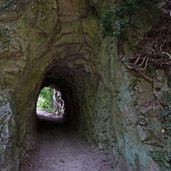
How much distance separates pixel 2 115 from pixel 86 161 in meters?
3.07

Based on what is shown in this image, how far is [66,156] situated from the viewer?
880 cm

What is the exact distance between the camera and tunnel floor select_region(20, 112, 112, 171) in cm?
772

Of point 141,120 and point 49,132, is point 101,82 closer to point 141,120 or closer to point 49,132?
point 141,120

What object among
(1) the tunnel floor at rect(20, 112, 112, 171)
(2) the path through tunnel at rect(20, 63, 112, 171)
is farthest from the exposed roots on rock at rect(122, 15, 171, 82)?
(1) the tunnel floor at rect(20, 112, 112, 171)

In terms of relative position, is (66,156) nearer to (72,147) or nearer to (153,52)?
(72,147)

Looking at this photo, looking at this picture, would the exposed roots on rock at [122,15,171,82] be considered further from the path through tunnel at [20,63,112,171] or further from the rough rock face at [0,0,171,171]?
the path through tunnel at [20,63,112,171]

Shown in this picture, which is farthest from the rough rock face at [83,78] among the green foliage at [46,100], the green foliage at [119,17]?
the green foliage at [46,100]

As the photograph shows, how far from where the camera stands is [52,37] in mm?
8305

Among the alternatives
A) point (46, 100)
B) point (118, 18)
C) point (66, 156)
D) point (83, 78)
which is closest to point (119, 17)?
point (118, 18)

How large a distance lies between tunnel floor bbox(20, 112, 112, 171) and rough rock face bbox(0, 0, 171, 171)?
38 centimetres

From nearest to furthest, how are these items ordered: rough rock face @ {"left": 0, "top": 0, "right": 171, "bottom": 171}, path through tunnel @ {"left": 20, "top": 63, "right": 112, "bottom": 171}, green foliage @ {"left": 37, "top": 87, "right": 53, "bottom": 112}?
rough rock face @ {"left": 0, "top": 0, "right": 171, "bottom": 171}
path through tunnel @ {"left": 20, "top": 63, "right": 112, "bottom": 171}
green foliage @ {"left": 37, "top": 87, "right": 53, "bottom": 112}

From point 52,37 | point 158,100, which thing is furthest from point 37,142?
point 158,100

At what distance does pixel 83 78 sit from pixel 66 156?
2.89m

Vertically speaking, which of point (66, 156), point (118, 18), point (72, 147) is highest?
point (118, 18)
